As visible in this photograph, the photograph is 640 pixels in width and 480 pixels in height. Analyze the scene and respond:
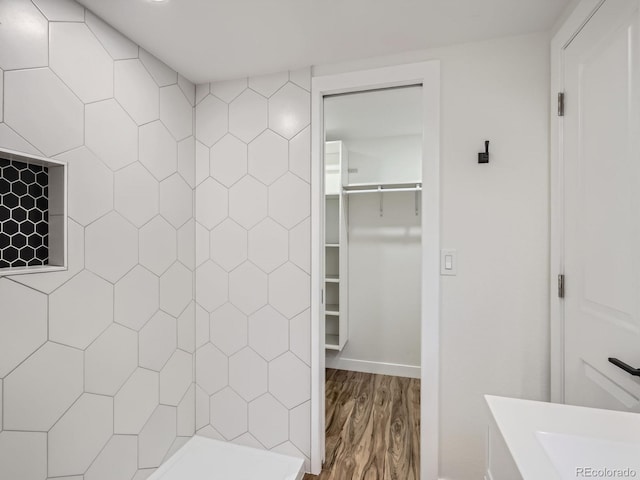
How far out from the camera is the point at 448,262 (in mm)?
1565

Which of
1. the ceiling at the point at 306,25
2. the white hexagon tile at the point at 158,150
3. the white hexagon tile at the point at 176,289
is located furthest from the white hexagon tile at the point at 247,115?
the white hexagon tile at the point at 176,289

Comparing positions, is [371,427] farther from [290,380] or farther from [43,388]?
[43,388]

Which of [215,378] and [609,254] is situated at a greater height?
[609,254]

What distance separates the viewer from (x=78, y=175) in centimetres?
128

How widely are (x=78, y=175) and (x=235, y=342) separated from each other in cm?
117

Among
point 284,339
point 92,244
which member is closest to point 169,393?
point 284,339

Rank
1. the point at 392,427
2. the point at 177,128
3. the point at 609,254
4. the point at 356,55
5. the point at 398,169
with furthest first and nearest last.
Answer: the point at 398,169
the point at 392,427
the point at 177,128
the point at 356,55
the point at 609,254

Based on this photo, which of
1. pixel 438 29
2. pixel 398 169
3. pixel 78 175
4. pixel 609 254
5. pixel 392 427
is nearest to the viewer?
pixel 609 254

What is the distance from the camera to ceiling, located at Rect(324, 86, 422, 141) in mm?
2205

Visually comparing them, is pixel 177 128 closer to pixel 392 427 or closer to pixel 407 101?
pixel 407 101

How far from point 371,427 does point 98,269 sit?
6.46ft

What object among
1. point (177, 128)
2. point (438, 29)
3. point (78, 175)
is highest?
point (438, 29)

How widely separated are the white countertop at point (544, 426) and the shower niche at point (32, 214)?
1499 mm

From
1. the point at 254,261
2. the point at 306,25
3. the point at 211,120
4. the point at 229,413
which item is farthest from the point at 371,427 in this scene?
the point at 306,25
